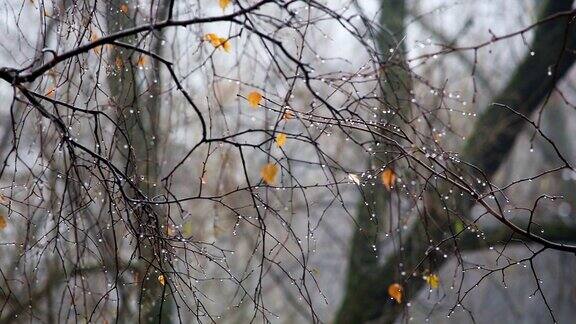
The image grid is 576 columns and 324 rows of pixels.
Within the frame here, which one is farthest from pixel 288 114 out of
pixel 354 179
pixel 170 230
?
pixel 170 230

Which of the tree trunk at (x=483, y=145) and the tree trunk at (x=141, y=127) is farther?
the tree trunk at (x=483, y=145)

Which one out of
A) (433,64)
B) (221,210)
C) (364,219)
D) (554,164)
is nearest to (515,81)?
(433,64)

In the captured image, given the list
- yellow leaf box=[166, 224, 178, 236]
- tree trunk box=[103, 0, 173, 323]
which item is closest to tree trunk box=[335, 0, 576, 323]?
tree trunk box=[103, 0, 173, 323]

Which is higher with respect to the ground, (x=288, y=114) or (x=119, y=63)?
(x=119, y=63)

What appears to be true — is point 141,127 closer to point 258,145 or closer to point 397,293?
point 258,145

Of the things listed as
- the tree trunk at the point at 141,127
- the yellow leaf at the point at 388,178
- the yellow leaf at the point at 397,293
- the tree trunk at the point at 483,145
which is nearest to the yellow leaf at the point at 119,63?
the tree trunk at the point at 141,127

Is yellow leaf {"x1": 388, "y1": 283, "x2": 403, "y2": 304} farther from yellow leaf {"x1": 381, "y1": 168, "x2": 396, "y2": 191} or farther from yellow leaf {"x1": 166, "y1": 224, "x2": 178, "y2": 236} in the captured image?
yellow leaf {"x1": 166, "y1": 224, "x2": 178, "y2": 236}

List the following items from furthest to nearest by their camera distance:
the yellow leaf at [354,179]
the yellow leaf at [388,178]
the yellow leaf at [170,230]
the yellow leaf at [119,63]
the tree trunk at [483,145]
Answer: the tree trunk at [483,145]
the yellow leaf at [388,178]
the yellow leaf at [119,63]
the yellow leaf at [170,230]
the yellow leaf at [354,179]

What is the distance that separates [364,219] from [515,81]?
1.64 meters

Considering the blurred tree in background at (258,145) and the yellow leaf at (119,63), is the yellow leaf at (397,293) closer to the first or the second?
the blurred tree in background at (258,145)

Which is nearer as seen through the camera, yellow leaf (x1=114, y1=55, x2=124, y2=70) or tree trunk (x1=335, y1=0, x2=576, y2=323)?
yellow leaf (x1=114, y1=55, x2=124, y2=70)

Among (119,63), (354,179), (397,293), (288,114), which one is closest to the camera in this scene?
→ (288,114)

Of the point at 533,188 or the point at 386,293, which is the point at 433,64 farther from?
the point at 533,188

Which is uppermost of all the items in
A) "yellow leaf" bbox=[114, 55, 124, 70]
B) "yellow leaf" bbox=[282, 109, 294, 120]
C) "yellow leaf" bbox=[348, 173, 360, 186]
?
"yellow leaf" bbox=[114, 55, 124, 70]
